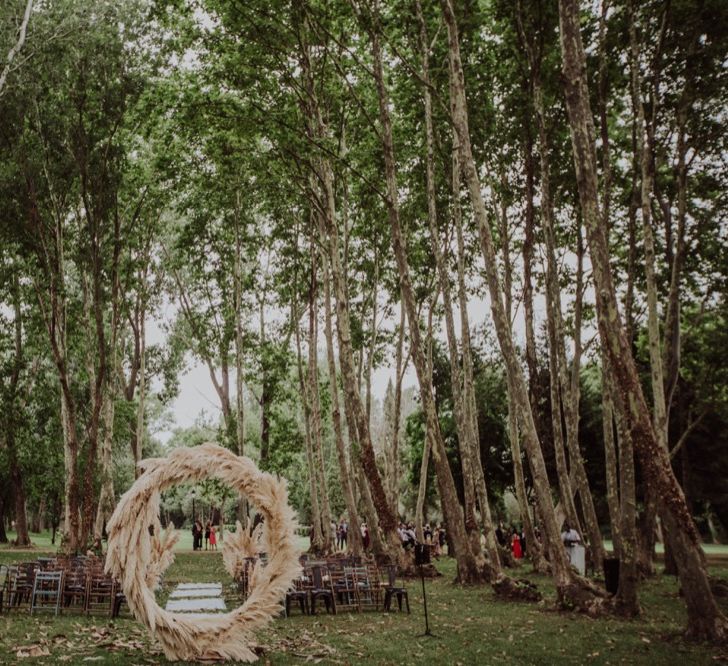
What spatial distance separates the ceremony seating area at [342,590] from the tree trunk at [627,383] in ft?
17.9

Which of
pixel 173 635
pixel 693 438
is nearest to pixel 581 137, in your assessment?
pixel 173 635

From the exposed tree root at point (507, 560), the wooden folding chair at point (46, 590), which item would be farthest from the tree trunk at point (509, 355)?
the exposed tree root at point (507, 560)

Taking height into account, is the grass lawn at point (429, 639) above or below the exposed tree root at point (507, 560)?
below

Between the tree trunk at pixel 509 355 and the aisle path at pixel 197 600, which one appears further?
the tree trunk at pixel 509 355

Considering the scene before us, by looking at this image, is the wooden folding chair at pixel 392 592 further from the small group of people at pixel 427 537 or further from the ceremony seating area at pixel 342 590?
the small group of people at pixel 427 537

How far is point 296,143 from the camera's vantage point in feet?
63.1

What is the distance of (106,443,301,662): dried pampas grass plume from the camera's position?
8.53m

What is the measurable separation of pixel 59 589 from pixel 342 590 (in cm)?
531

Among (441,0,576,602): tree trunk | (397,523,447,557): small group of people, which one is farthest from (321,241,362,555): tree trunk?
(441,0,576,602): tree trunk

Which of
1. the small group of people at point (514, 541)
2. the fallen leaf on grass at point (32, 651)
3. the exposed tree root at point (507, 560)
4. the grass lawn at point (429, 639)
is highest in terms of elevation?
the small group of people at point (514, 541)

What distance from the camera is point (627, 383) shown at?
9.94 meters

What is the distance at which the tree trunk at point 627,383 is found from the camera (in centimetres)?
948

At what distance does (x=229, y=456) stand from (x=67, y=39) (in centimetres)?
1667

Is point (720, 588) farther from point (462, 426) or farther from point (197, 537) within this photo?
point (197, 537)
